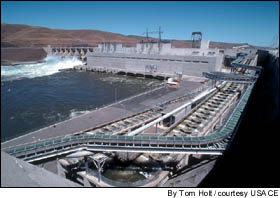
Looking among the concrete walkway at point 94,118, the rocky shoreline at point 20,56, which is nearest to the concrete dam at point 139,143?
the concrete walkway at point 94,118

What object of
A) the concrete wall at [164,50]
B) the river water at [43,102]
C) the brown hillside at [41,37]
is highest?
the brown hillside at [41,37]

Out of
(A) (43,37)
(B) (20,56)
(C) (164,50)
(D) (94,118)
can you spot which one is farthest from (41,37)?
(D) (94,118)

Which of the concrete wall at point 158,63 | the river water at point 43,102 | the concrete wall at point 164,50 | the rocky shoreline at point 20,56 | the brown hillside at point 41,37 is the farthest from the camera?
the brown hillside at point 41,37

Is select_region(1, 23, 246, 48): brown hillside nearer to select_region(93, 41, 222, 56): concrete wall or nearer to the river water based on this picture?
select_region(93, 41, 222, 56): concrete wall

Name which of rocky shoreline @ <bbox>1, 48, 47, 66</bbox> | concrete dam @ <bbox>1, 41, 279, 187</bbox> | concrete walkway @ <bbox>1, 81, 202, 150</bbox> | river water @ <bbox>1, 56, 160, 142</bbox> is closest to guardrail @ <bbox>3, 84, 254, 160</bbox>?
concrete dam @ <bbox>1, 41, 279, 187</bbox>

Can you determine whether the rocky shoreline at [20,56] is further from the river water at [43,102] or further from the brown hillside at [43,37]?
the river water at [43,102]

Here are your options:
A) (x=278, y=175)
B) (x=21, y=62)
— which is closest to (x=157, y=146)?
(x=278, y=175)

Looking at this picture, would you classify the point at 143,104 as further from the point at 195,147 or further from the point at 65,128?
the point at 195,147

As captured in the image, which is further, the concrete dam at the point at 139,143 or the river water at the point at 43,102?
the river water at the point at 43,102
